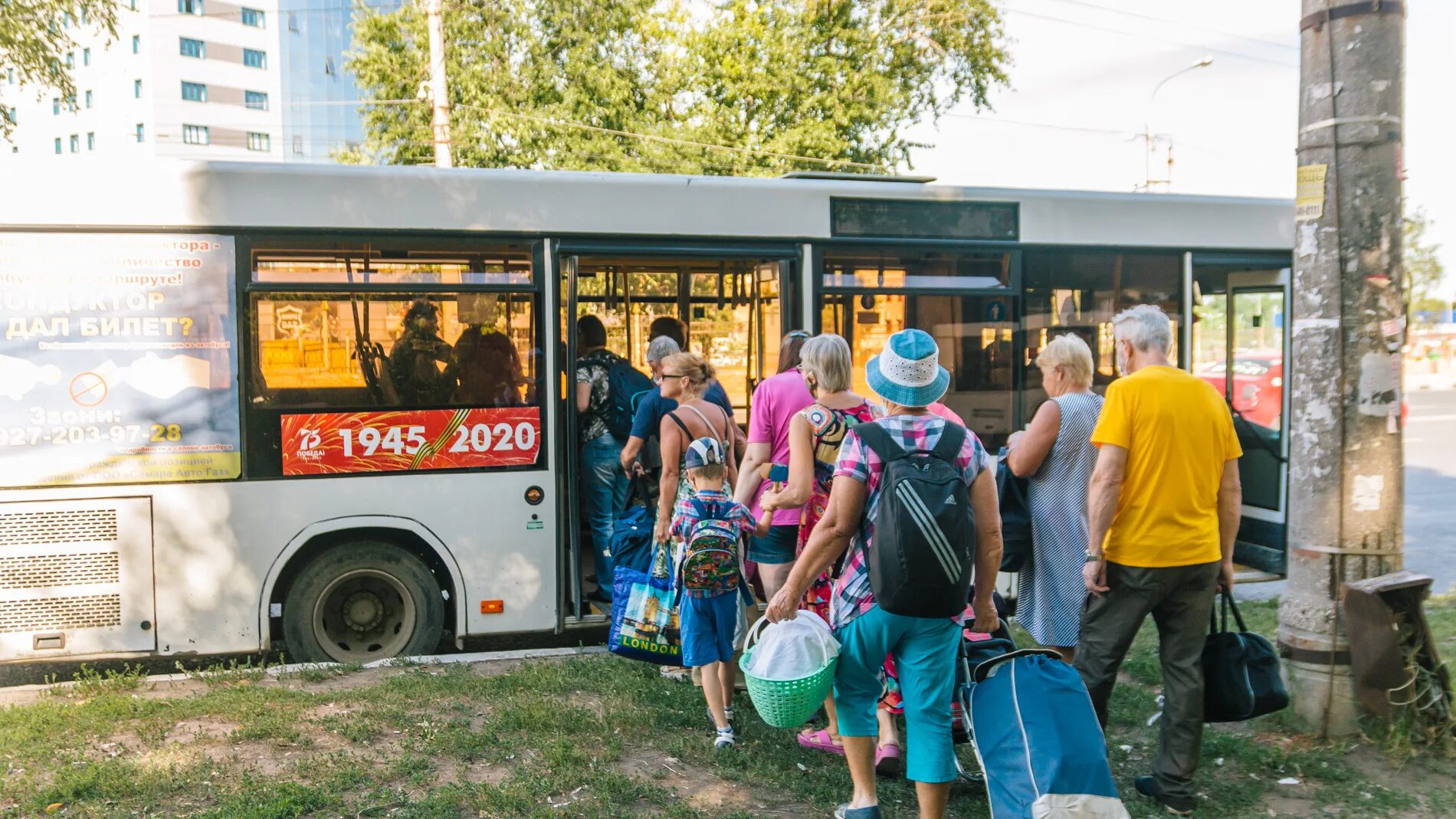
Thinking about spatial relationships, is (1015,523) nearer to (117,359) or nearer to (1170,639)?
(1170,639)

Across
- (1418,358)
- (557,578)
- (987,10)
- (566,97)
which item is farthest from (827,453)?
(1418,358)

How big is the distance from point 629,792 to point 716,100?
17.3m

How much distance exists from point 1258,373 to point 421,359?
6.18 m

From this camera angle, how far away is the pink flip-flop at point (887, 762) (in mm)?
4652

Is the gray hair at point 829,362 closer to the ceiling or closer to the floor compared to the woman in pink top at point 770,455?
closer to the ceiling

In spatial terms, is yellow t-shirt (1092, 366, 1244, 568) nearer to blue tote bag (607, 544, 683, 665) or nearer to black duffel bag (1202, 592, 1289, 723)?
black duffel bag (1202, 592, 1289, 723)

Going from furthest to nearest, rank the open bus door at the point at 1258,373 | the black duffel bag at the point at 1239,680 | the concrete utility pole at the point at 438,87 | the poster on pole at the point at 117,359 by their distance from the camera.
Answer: the concrete utility pole at the point at 438,87 < the open bus door at the point at 1258,373 < the poster on pole at the point at 117,359 < the black duffel bag at the point at 1239,680

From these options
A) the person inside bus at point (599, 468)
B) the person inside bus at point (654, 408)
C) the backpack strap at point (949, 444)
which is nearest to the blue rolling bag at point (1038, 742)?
the backpack strap at point (949, 444)

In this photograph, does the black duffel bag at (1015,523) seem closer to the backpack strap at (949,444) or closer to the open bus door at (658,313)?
the backpack strap at (949,444)

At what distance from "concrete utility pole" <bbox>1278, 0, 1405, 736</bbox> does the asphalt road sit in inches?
93.8

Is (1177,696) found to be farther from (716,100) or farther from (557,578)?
(716,100)

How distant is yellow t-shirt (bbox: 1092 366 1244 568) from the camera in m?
4.27

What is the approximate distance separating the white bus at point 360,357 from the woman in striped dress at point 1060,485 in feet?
7.83

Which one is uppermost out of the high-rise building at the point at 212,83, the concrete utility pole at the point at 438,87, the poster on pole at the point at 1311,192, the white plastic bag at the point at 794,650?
the high-rise building at the point at 212,83
